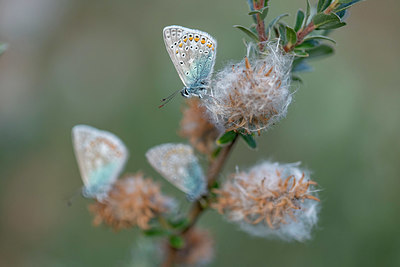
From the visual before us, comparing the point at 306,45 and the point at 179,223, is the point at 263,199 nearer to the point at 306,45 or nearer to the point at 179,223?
the point at 179,223

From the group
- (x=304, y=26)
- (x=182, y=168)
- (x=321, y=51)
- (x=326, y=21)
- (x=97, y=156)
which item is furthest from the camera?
(x=97, y=156)

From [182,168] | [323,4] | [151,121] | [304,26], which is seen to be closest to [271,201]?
[182,168]

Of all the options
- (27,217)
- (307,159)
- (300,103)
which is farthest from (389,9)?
(27,217)

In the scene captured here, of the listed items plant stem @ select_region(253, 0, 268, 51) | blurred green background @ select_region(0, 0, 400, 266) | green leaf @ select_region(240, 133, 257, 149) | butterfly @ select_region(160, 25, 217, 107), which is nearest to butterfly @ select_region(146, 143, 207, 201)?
butterfly @ select_region(160, 25, 217, 107)

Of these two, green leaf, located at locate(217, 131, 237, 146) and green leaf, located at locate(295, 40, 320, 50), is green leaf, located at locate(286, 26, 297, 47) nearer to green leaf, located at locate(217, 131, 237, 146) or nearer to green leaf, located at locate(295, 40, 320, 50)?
green leaf, located at locate(295, 40, 320, 50)

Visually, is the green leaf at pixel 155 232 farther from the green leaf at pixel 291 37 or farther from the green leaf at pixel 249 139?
the green leaf at pixel 291 37

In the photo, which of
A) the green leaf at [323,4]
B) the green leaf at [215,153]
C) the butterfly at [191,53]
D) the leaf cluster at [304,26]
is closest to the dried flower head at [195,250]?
the green leaf at [215,153]
